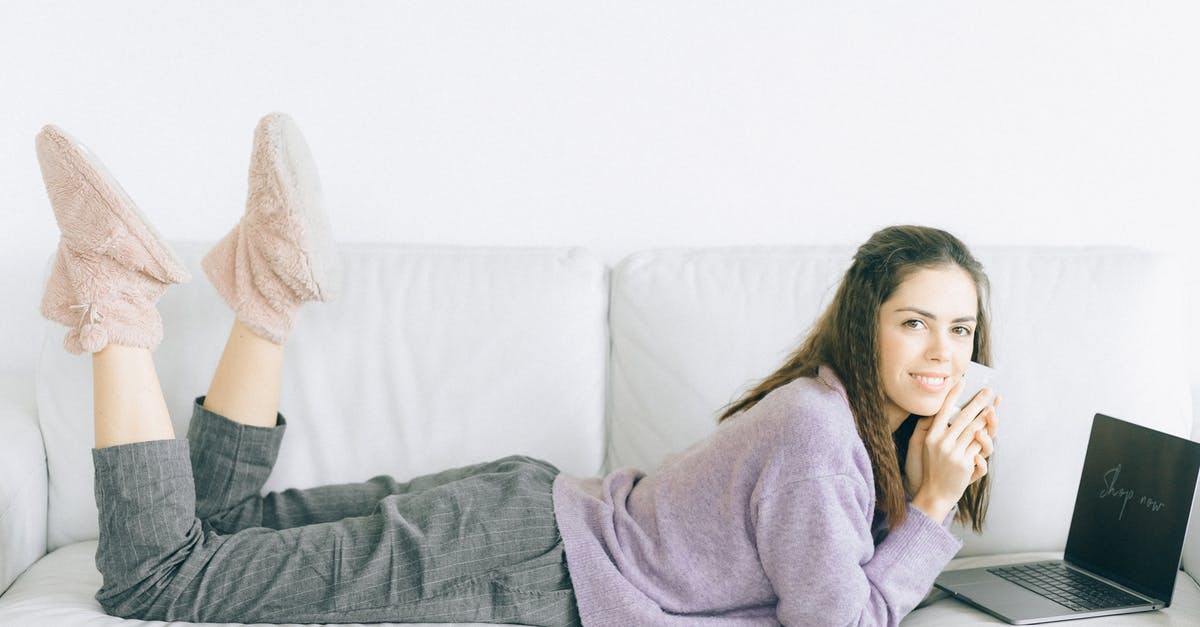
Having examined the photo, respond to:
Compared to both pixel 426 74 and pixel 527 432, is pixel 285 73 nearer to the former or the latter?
pixel 426 74

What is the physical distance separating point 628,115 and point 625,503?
2.61 ft

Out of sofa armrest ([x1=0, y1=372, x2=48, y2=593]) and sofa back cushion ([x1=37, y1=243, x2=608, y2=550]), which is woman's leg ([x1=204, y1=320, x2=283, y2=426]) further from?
sofa armrest ([x1=0, y1=372, x2=48, y2=593])

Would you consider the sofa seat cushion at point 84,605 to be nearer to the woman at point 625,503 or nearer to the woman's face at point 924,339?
the woman at point 625,503

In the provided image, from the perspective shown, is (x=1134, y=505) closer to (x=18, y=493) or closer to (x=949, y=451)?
(x=949, y=451)

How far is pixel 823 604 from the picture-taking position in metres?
1.16

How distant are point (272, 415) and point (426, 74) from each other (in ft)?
2.33

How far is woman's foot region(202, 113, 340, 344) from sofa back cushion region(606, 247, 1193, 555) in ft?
1.66

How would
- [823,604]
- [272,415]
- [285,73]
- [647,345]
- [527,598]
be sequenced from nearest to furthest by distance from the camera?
1. [823,604]
2. [527,598]
3. [272,415]
4. [647,345]
5. [285,73]

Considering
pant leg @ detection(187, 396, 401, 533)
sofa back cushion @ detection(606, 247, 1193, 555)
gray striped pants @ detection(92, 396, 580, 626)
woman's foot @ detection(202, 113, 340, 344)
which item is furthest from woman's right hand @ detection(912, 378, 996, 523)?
woman's foot @ detection(202, 113, 340, 344)

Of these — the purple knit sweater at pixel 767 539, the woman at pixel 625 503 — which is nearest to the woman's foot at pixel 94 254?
the woman at pixel 625 503

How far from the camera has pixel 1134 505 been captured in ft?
4.52

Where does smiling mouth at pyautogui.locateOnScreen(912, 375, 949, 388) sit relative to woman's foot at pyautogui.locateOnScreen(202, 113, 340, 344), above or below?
below

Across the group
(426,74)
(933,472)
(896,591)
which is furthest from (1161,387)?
(426,74)

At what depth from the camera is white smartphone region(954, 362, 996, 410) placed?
136 cm
